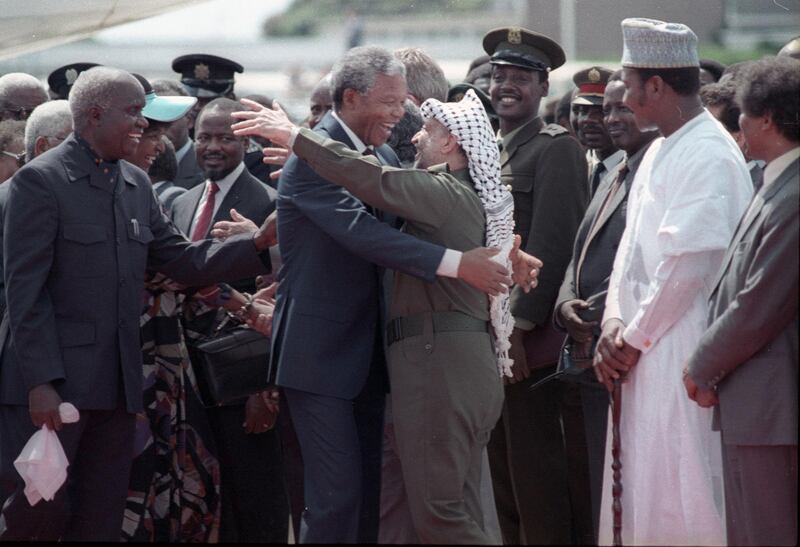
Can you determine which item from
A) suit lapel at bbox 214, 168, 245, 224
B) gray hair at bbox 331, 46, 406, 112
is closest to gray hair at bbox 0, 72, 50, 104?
suit lapel at bbox 214, 168, 245, 224

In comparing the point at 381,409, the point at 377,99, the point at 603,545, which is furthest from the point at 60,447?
the point at 603,545

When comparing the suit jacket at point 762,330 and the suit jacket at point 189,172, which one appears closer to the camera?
the suit jacket at point 762,330

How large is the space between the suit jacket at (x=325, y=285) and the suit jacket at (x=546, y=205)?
1.16 metres

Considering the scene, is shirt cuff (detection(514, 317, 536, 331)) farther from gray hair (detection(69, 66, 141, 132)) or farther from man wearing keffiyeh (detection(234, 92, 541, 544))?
gray hair (detection(69, 66, 141, 132))

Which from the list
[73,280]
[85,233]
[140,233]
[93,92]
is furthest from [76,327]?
[93,92]

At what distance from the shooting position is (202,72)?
833 centimetres

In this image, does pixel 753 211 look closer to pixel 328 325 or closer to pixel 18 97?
pixel 328 325

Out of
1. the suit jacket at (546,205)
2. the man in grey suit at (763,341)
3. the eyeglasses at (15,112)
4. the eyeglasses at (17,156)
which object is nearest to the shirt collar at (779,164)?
the man in grey suit at (763,341)

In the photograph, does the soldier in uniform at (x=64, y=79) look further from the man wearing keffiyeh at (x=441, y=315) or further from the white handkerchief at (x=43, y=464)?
the white handkerchief at (x=43, y=464)

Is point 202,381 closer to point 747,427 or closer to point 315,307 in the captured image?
point 315,307

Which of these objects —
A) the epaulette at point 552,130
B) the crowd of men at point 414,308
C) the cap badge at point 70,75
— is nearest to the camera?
the crowd of men at point 414,308

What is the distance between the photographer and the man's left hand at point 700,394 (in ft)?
15.7

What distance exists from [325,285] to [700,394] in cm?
152

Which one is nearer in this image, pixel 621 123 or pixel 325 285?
Answer: pixel 325 285
